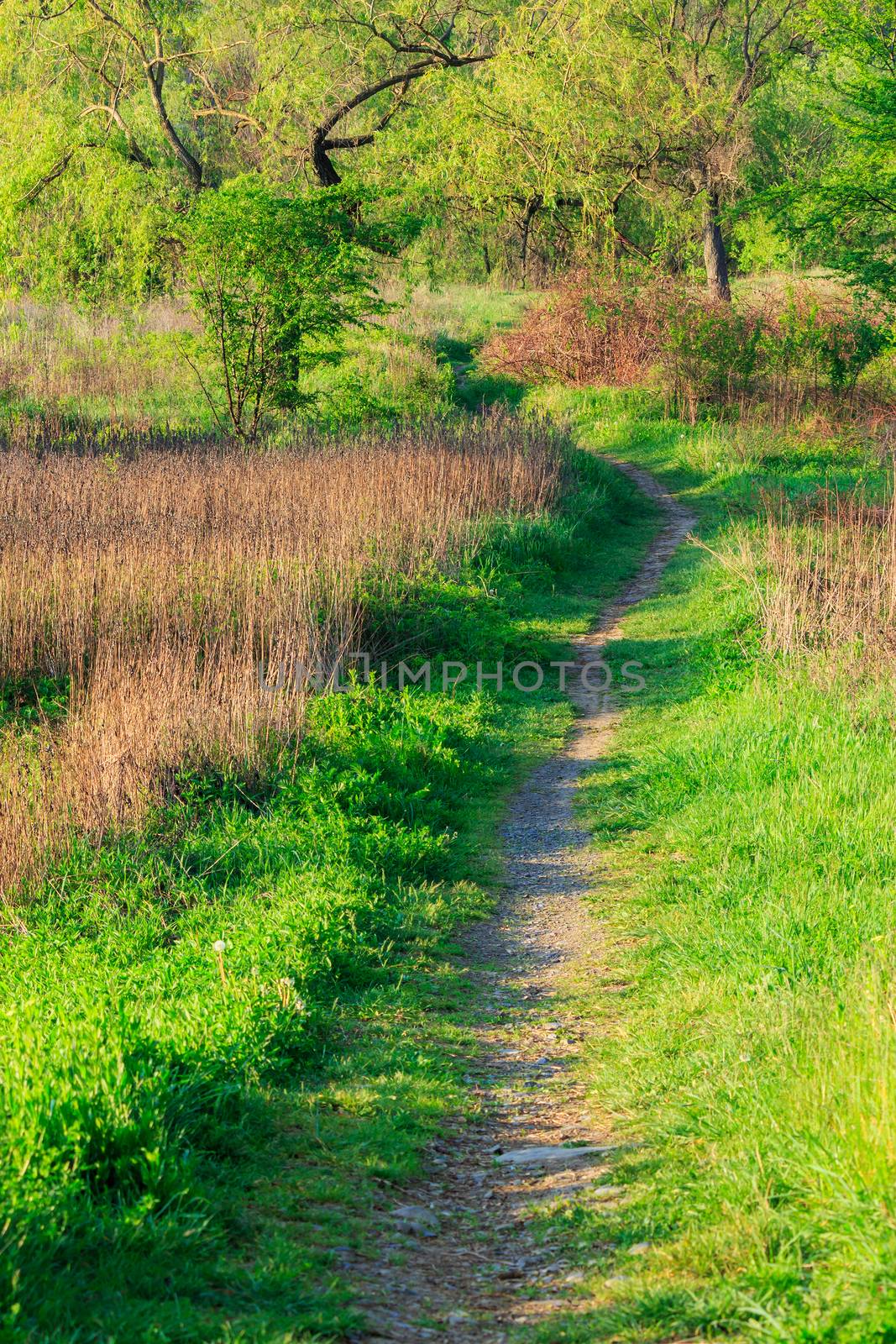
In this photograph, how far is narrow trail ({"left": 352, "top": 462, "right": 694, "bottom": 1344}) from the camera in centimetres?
338

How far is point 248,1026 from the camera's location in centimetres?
454

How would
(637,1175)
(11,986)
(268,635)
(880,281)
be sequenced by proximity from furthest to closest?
1. (880,281)
2. (268,635)
3. (11,986)
4. (637,1175)

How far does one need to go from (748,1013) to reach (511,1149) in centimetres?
98

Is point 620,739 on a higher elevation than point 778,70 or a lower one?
lower

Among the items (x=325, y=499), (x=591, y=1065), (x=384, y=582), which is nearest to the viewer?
(x=591, y=1065)

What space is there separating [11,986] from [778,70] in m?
30.8

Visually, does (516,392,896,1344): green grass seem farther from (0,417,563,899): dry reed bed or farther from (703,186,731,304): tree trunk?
(703,186,731,304): tree trunk

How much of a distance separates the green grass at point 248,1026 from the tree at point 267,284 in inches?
405

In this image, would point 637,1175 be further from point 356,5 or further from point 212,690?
point 356,5

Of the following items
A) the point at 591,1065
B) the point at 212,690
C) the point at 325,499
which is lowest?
the point at 591,1065

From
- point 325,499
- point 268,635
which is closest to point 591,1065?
point 268,635


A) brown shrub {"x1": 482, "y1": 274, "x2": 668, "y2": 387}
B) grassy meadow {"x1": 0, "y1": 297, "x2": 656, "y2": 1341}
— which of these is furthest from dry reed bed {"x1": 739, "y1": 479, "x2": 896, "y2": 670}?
brown shrub {"x1": 482, "y1": 274, "x2": 668, "y2": 387}

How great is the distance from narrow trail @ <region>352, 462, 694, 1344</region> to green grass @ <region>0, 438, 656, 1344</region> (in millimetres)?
118

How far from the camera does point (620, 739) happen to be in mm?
9141
